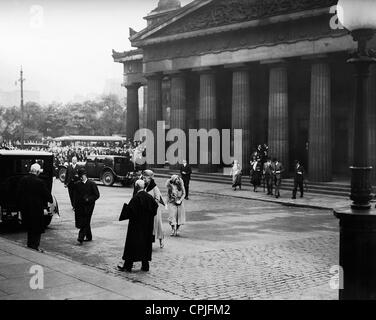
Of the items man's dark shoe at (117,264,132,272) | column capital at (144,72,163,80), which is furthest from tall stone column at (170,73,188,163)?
man's dark shoe at (117,264,132,272)

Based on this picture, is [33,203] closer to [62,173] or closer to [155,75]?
[62,173]

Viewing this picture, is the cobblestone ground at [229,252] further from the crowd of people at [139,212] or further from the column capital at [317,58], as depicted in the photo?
the column capital at [317,58]

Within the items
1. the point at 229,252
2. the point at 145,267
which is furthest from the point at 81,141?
the point at 145,267

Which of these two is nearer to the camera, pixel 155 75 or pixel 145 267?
pixel 145 267

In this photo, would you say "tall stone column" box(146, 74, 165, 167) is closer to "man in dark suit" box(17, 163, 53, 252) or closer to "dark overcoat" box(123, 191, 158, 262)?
"man in dark suit" box(17, 163, 53, 252)

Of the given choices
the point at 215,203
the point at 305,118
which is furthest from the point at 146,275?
the point at 305,118

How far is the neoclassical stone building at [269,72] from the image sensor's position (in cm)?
2780

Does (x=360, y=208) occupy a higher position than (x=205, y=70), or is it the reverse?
(x=205, y=70)

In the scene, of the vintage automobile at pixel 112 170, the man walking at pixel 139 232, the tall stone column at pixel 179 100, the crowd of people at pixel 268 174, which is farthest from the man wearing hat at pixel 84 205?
the tall stone column at pixel 179 100

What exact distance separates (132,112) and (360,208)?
41.5m

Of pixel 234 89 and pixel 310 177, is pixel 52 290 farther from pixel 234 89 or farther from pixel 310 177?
pixel 234 89

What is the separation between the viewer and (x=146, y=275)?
9.34 metres

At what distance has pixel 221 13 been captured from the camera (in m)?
32.1

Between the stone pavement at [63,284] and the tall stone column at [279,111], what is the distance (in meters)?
21.8
